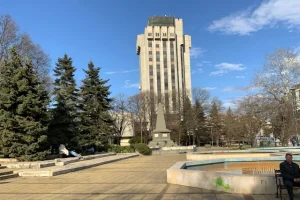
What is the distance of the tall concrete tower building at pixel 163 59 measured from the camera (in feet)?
378

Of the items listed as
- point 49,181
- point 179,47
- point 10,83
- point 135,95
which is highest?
point 179,47

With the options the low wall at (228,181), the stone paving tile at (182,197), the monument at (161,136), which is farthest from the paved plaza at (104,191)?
the monument at (161,136)

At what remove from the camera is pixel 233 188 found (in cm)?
910

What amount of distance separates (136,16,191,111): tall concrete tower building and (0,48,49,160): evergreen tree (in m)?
91.0

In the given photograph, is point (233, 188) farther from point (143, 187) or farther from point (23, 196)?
point (23, 196)

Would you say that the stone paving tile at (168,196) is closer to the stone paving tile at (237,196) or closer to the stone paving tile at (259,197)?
the stone paving tile at (237,196)

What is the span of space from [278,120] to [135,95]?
35.5m

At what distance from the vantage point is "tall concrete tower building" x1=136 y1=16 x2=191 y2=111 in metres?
115

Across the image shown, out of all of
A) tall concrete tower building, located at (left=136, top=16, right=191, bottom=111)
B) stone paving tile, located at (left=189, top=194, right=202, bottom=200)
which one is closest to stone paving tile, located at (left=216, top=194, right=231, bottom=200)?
stone paving tile, located at (left=189, top=194, right=202, bottom=200)

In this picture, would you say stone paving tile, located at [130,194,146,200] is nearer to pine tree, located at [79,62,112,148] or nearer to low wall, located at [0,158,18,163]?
low wall, located at [0,158,18,163]

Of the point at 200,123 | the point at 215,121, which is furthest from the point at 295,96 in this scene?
the point at 215,121

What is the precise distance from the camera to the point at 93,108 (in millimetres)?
34875

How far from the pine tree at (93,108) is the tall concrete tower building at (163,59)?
75546 millimetres

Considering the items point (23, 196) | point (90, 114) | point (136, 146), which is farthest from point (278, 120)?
point (23, 196)
